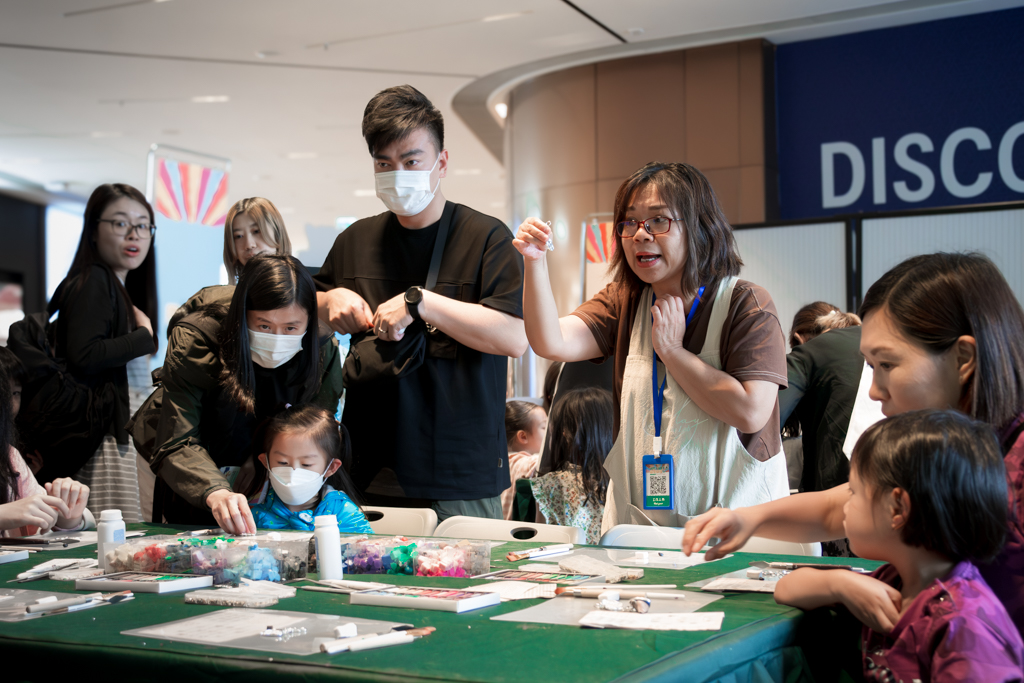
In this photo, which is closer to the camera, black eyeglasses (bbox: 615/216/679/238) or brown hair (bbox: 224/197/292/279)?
black eyeglasses (bbox: 615/216/679/238)

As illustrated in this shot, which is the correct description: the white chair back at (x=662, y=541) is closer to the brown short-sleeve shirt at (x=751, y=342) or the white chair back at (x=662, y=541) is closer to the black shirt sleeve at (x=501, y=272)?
the brown short-sleeve shirt at (x=751, y=342)

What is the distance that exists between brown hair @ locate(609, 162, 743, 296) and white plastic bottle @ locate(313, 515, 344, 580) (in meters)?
1.01

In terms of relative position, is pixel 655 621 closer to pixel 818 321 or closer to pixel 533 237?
pixel 533 237

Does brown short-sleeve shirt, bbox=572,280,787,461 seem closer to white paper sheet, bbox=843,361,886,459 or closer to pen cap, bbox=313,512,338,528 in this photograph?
pen cap, bbox=313,512,338,528

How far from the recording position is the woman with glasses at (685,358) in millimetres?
2111

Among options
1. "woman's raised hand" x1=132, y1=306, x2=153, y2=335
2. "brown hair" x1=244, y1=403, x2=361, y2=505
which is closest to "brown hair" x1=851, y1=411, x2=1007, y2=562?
"brown hair" x1=244, y1=403, x2=361, y2=505

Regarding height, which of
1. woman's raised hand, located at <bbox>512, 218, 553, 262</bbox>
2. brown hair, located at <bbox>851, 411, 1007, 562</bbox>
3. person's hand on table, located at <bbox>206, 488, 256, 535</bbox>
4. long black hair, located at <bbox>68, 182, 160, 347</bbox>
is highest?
long black hair, located at <bbox>68, 182, 160, 347</bbox>

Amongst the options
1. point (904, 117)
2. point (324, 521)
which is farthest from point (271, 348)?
point (904, 117)

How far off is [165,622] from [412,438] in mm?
1129

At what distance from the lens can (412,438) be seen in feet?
8.06

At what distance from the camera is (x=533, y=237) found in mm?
2188

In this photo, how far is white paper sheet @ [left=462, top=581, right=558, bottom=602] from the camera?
1495mm

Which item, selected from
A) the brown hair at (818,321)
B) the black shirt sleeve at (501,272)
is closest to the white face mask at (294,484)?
the black shirt sleeve at (501,272)

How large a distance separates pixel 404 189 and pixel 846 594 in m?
1.62
